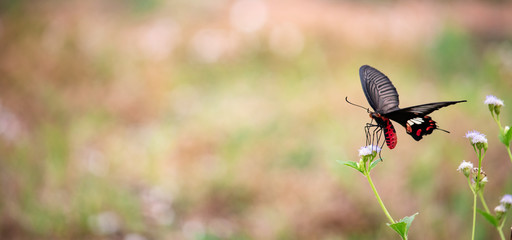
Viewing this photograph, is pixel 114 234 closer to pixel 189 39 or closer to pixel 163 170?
pixel 163 170

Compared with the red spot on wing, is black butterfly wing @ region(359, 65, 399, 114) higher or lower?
higher

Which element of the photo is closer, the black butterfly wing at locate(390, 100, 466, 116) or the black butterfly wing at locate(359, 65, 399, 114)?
the black butterfly wing at locate(390, 100, 466, 116)

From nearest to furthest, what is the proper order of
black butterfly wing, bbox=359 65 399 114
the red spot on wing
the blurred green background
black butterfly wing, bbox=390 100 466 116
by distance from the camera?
1. black butterfly wing, bbox=390 100 466 116
2. the red spot on wing
3. black butterfly wing, bbox=359 65 399 114
4. the blurred green background

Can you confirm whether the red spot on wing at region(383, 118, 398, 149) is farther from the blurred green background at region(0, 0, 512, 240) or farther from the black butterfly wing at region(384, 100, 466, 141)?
the blurred green background at region(0, 0, 512, 240)

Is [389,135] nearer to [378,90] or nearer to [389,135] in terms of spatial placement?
[389,135]

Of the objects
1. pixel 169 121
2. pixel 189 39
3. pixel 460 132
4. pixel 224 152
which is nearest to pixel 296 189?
pixel 224 152

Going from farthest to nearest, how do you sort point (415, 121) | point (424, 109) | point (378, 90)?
point (378, 90)
point (415, 121)
point (424, 109)

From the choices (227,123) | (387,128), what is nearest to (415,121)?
(387,128)

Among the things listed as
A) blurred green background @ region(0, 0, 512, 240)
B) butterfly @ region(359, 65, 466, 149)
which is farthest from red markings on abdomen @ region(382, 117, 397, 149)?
blurred green background @ region(0, 0, 512, 240)
